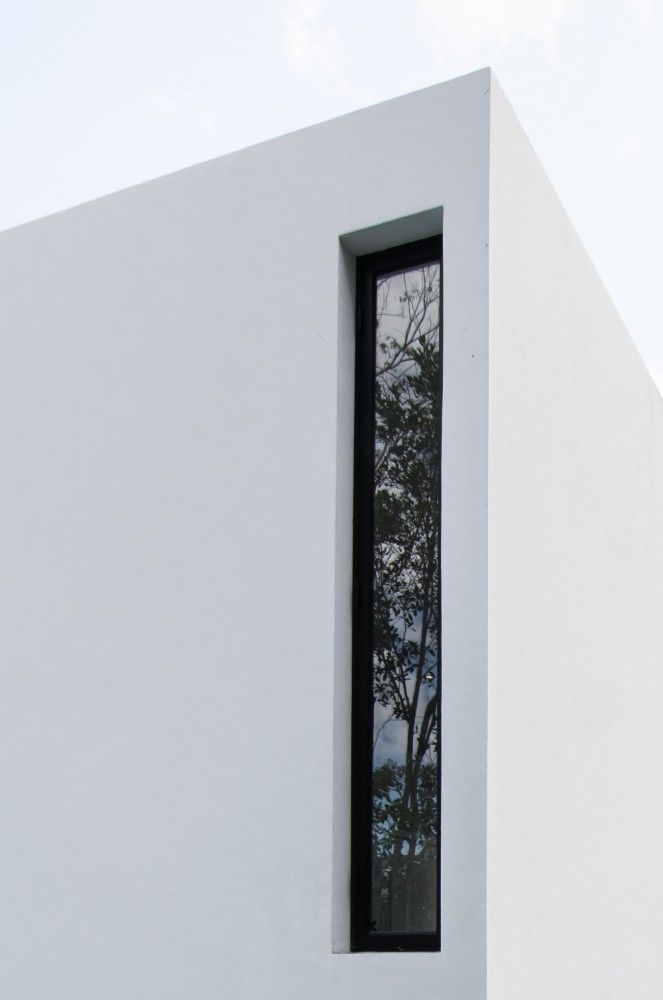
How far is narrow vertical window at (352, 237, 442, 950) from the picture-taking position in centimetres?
373

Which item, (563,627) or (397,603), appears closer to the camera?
(397,603)

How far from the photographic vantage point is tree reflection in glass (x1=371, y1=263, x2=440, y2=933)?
3.73 metres

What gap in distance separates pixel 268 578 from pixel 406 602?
1.36 ft

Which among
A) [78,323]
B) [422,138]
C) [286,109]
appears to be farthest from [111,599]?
[286,109]

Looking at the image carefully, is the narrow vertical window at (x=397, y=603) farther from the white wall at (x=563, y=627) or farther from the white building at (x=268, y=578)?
the white wall at (x=563, y=627)

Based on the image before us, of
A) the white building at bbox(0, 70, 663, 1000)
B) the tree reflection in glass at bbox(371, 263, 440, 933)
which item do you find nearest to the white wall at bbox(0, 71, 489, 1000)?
the white building at bbox(0, 70, 663, 1000)

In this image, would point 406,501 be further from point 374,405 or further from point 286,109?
point 286,109

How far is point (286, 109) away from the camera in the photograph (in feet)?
17.5

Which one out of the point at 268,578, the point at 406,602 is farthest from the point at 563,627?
the point at 268,578

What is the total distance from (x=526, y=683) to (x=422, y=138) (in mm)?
1658

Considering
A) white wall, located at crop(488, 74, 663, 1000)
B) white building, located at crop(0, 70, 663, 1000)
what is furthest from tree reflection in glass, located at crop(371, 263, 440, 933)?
white wall, located at crop(488, 74, 663, 1000)

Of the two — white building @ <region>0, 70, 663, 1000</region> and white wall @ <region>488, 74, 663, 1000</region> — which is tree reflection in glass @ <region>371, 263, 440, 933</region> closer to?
white building @ <region>0, 70, 663, 1000</region>

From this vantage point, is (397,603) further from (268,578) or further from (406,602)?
(268,578)

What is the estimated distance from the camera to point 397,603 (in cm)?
392
